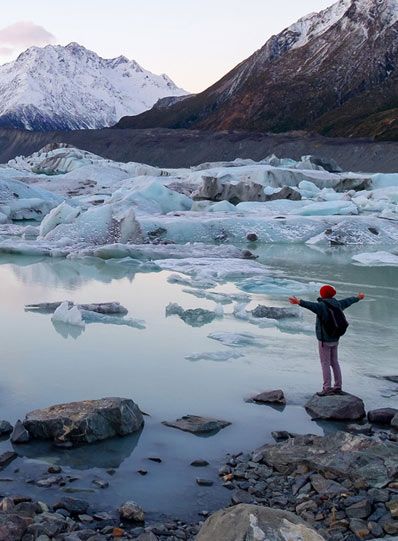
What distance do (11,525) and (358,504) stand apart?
62.9 inches

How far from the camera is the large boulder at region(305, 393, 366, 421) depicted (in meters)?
4.87

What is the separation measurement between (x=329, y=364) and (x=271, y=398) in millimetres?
500

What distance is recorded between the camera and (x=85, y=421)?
433 cm

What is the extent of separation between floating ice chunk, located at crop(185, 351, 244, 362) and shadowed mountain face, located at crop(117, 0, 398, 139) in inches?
2896

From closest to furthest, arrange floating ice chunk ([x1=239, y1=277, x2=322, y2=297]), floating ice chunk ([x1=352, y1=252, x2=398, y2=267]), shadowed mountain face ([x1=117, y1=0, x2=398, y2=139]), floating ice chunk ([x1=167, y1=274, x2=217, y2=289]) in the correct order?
floating ice chunk ([x1=239, y1=277, x2=322, y2=297]) < floating ice chunk ([x1=167, y1=274, x2=217, y2=289]) < floating ice chunk ([x1=352, y1=252, x2=398, y2=267]) < shadowed mountain face ([x1=117, y1=0, x2=398, y2=139])

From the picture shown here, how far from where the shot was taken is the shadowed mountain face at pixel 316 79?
8781 cm

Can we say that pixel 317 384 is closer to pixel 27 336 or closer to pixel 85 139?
pixel 27 336

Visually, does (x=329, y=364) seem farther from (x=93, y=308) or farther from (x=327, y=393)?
(x=93, y=308)

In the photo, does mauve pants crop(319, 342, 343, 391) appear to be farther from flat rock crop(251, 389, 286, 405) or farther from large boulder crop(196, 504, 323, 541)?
large boulder crop(196, 504, 323, 541)

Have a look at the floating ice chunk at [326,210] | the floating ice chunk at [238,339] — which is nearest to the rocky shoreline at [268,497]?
the floating ice chunk at [238,339]

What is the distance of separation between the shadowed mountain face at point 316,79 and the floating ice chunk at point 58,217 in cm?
6395

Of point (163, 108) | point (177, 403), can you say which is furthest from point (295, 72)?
point (177, 403)

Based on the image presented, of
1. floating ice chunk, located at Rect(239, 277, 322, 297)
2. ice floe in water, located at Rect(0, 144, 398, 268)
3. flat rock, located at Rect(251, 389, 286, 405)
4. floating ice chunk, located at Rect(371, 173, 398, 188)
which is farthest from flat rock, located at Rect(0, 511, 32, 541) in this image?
floating ice chunk, located at Rect(371, 173, 398, 188)

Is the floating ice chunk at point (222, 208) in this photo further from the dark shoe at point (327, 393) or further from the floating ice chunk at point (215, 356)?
the dark shoe at point (327, 393)
